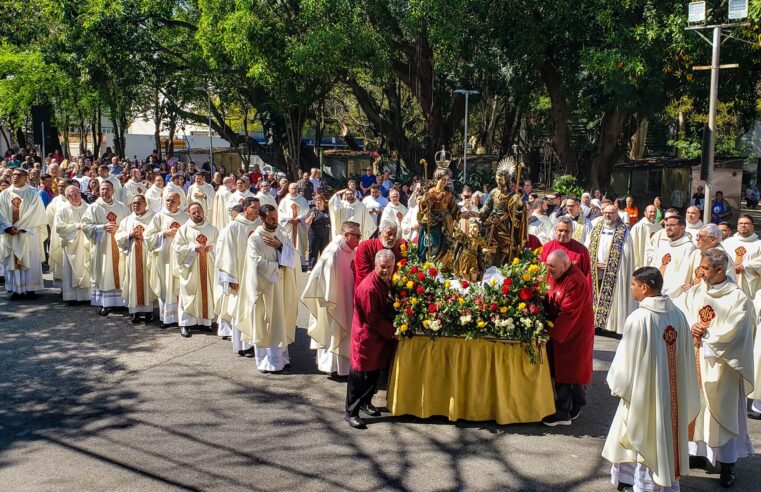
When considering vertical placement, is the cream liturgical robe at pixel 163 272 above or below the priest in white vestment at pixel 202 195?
below

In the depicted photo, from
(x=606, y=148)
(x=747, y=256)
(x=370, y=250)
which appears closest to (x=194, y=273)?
(x=370, y=250)

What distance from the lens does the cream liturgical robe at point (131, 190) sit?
55.2ft

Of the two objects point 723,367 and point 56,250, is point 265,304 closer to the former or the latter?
point 723,367

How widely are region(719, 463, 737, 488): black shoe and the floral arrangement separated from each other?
6.20ft

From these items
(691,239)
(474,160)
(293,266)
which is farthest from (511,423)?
(474,160)

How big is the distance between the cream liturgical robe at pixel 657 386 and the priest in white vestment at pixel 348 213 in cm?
1014

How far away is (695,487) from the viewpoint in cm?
612

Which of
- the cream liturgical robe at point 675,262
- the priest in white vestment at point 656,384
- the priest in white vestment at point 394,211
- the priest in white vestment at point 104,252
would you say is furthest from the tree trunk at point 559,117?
the priest in white vestment at point 656,384

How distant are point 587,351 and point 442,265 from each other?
6.12 ft

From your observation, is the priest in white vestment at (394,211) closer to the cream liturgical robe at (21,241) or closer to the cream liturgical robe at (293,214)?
the cream liturgical robe at (293,214)

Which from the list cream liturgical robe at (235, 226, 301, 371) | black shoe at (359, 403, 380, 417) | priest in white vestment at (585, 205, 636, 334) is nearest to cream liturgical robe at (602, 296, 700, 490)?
black shoe at (359, 403, 380, 417)

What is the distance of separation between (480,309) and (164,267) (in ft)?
18.7

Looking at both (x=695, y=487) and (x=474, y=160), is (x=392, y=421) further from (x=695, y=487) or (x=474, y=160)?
(x=474, y=160)

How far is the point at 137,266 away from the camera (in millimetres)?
11422
